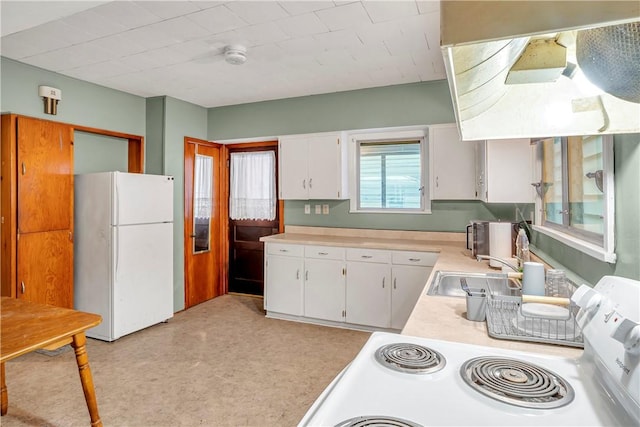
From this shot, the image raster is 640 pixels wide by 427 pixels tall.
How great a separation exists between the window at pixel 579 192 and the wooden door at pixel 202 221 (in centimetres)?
369

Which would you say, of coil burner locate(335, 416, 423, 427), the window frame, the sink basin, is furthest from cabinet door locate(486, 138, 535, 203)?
coil burner locate(335, 416, 423, 427)

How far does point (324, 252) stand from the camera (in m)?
3.71

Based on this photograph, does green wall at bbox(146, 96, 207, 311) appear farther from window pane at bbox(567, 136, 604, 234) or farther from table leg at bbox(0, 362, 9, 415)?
window pane at bbox(567, 136, 604, 234)

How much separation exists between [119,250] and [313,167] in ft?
6.93

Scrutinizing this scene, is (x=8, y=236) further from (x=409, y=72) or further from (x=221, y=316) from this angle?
(x=409, y=72)

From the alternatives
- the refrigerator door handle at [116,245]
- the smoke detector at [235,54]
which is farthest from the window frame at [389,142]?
the refrigerator door handle at [116,245]

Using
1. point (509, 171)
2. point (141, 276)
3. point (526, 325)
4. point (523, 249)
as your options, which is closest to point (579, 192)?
point (523, 249)

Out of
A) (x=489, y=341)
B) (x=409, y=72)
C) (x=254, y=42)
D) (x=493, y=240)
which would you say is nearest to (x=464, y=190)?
(x=493, y=240)

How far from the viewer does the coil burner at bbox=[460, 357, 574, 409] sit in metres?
0.76

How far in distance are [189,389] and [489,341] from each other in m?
2.12

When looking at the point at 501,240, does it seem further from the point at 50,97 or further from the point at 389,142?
the point at 50,97

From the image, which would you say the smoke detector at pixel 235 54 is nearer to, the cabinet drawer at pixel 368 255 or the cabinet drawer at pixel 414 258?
the cabinet drawer at pixel 368 255

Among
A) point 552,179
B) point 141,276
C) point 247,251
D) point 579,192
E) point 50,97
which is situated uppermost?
point 50,97

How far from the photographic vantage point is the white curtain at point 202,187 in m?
4.54
